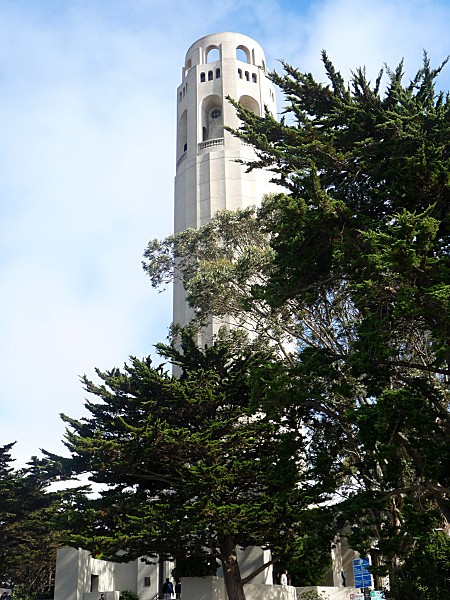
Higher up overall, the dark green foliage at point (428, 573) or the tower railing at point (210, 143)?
the tower railing at point (210, 143)

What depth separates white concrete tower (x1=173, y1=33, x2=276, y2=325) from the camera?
41.2 metres

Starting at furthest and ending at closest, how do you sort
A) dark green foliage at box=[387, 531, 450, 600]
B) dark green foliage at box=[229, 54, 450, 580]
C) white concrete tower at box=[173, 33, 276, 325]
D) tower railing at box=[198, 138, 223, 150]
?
tower railing at box=[198, 138, 223, 150] → white concrete tower at box=[173, 33, 276, 325] → dark green foliage at box=[387, 531, 450, 600] → dark green foliage at box=[229, 54, 450, 580]

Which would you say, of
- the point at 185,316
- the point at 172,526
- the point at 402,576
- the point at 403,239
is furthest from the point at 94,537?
the point at 185,316

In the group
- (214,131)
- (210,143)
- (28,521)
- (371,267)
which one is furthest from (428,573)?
(214,131)

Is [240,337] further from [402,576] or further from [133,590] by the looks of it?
[133,590]

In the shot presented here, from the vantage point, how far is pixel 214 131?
151 feet

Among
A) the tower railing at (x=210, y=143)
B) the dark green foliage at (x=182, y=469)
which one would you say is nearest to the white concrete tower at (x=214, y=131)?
the tower railing at (x=210, y=143)

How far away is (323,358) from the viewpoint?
46.0 ft

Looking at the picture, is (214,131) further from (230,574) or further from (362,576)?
(362,576)

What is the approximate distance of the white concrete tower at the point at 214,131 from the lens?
41250mm

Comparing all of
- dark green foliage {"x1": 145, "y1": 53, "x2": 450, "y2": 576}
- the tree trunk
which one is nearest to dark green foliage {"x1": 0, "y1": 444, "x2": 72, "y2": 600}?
the tree trunk

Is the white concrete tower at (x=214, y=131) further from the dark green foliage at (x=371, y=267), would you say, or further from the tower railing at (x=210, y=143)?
the dark green foliage at (x=371, y=267)

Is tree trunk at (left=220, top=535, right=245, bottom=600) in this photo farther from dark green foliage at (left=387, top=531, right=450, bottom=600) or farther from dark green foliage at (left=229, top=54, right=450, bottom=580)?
dark green foliage at (left=387, top=531, right=450, bottom=600)

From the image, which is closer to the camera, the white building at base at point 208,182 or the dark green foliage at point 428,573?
the dark green foliage at point 428,573
